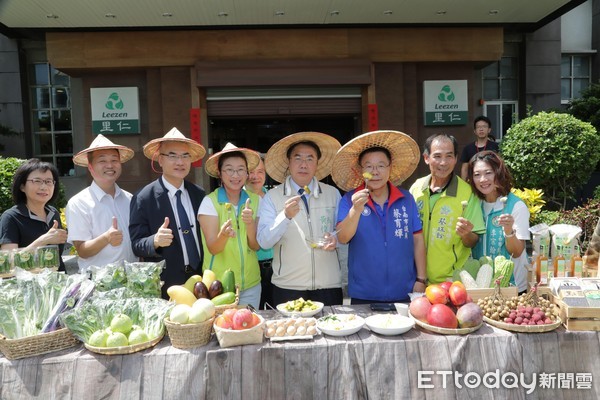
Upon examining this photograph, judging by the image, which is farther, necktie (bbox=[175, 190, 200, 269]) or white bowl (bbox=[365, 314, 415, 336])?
necktie (bbox=[175, 190, 200, 269])

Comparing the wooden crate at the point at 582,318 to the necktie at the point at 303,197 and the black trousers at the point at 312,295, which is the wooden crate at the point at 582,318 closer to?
the black trousers at the point at 312,295

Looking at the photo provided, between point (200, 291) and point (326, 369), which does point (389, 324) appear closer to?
point (326, 369)

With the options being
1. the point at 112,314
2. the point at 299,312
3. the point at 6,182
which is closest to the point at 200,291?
the point at 112,314

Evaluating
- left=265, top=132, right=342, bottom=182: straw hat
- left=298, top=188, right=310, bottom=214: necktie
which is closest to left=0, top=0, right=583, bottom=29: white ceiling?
left=265, top=132, right=342, bottom=182: straw hat

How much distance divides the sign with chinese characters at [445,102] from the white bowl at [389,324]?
307 inches

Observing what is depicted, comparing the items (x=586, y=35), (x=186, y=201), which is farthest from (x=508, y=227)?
(x=586, y=35)

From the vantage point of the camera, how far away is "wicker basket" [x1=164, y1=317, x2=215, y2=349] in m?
2.07

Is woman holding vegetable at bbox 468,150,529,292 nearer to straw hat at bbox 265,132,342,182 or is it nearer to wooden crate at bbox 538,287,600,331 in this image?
wooden crate at bbox 538,287,600,331

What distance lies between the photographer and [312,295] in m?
2.89

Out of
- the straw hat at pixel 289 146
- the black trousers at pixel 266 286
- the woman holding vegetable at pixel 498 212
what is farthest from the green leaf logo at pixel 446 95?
the black trousers at pixel 266 286

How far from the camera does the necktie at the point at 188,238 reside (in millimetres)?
2883

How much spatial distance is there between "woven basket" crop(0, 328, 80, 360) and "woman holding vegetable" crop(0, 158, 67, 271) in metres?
1.01

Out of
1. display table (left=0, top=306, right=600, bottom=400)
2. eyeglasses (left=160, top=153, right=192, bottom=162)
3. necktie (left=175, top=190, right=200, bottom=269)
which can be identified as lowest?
Answer: display table (left=0, top=306, right=600, bottom=400)

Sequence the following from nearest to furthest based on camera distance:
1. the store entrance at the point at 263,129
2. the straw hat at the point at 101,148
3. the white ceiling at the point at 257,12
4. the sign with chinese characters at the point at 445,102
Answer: the straw hat at the point at 101,148 → the white ceiling at the point at 257,12 → the sign with chinese characters at the point at 445,102 → the store entrance at the point at 263,129
